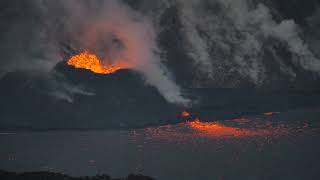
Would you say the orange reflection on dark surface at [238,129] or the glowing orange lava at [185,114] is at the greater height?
the glowing orange lava at [185,114]

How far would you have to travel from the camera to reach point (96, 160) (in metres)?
91.1

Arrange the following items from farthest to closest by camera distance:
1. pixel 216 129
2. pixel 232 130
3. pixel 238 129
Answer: pixel 216 129 < pixel 232 130 < pixel 238 129

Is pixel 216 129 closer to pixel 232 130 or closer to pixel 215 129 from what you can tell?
pixel 215 129

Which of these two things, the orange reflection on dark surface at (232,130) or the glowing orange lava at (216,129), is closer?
the orange reflection on dark surface at (232,130)

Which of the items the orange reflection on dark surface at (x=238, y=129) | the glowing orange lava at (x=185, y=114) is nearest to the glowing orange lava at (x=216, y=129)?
the orange reflection on dark surface at (x=238, y=129)

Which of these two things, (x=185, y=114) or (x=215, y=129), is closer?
(x=215, y=129)

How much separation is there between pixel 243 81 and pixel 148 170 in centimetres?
8629

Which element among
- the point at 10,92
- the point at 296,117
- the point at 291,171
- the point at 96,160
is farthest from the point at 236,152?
the point at 10,92

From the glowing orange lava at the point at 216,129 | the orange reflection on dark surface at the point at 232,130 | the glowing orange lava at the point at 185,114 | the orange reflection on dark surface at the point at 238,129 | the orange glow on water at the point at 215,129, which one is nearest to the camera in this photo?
the orange reflection on dark surface at the point at 232,130

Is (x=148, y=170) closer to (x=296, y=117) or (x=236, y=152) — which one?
(x=236, y=152)

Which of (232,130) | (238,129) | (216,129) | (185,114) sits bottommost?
(232,130)

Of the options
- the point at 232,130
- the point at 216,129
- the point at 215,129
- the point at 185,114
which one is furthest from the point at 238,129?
the point at 185,114

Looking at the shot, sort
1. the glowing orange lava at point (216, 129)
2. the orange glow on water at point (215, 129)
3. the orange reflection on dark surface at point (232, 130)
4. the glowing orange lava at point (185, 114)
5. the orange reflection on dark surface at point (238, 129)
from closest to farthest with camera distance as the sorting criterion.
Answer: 1. the orange reflection on dark surface at point (232, 130)
2. the orange reflection on dark surface at point (238, 129)
3. the glowing orange lava at point (216, 129)
4. the orange glow on water at point (215, 129)
5. the glowing orange lava at point (185, 114)

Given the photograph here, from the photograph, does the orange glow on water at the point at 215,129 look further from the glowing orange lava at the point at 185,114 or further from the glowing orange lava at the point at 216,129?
the glowing orange lava at the point at 185,114
